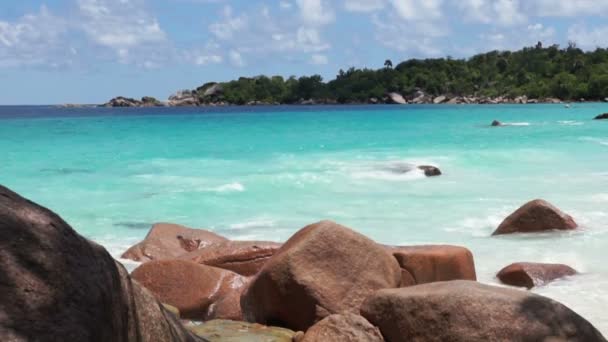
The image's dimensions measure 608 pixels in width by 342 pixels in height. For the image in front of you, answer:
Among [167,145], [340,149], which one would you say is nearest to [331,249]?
[340,149]

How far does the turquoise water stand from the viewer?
1054 centimetres

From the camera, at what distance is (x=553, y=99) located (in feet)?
341

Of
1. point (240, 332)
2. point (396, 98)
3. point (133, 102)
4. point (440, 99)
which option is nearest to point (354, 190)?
point (240, 332)

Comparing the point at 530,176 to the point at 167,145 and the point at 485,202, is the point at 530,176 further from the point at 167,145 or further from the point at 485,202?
the point at 167,145

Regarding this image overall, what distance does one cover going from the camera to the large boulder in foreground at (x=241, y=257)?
8.07 metres

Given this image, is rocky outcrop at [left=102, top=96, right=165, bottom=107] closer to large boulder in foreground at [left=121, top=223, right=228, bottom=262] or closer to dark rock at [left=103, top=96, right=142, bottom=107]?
dark rock at [left=103, top=96, right=142, bottom=107]

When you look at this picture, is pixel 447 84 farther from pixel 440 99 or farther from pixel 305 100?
pixel 305 100

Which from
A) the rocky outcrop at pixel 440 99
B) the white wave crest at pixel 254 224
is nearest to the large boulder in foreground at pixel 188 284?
the white wave crest at pixel 254 224

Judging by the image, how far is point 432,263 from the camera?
685 centimetres

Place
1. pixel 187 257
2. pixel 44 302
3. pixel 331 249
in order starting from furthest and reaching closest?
pixel 187 257, pixel 331 249, pixel 44 302

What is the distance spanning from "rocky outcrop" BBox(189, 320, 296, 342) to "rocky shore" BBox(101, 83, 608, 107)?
103 m

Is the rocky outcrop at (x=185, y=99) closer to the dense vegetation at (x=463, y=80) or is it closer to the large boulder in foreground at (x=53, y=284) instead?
the dense vegetation at (x=463, y=80)

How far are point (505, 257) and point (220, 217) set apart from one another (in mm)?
6394

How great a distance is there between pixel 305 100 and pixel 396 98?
23.3m
